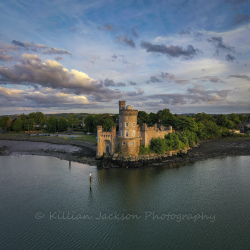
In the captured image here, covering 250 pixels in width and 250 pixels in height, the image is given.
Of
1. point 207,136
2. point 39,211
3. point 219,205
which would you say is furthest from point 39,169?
point 207,136

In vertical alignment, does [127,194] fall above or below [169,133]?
below

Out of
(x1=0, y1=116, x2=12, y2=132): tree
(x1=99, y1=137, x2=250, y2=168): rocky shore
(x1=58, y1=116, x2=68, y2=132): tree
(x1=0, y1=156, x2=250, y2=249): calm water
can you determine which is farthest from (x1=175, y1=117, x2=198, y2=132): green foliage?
(x1=0, y1=116, x2=12, y2=132): tree

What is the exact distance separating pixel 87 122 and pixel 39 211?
66.4 metres

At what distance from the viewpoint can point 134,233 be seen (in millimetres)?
17891

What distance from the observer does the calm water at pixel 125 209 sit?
16.8 meters

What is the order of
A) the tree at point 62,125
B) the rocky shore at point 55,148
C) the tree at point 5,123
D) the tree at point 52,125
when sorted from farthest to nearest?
the tree at point 62,125 → the tree at point 52,125 → the tree at point 5,123 → the rocky shore at point 55,148

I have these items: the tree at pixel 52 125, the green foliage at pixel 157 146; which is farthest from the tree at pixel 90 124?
the green foliage at pixel 157 146

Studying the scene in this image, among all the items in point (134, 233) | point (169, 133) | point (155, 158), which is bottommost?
point (134, 233)

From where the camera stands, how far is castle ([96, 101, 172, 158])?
4025cm

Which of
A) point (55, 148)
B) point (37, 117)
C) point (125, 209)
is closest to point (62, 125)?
point (37, 117)

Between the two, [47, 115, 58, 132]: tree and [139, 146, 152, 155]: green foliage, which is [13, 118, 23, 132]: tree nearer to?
[47, 115, 58, 132]: tree

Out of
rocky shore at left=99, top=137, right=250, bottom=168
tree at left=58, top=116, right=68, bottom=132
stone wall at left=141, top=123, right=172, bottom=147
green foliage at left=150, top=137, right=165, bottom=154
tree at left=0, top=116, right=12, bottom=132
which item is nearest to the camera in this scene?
rocky shore at left=99, top=137, right=250, bottom=168

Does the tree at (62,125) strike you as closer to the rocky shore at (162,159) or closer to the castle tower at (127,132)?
the rocky shore at (162,159)

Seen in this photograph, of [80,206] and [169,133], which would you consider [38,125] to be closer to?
[169,133]
